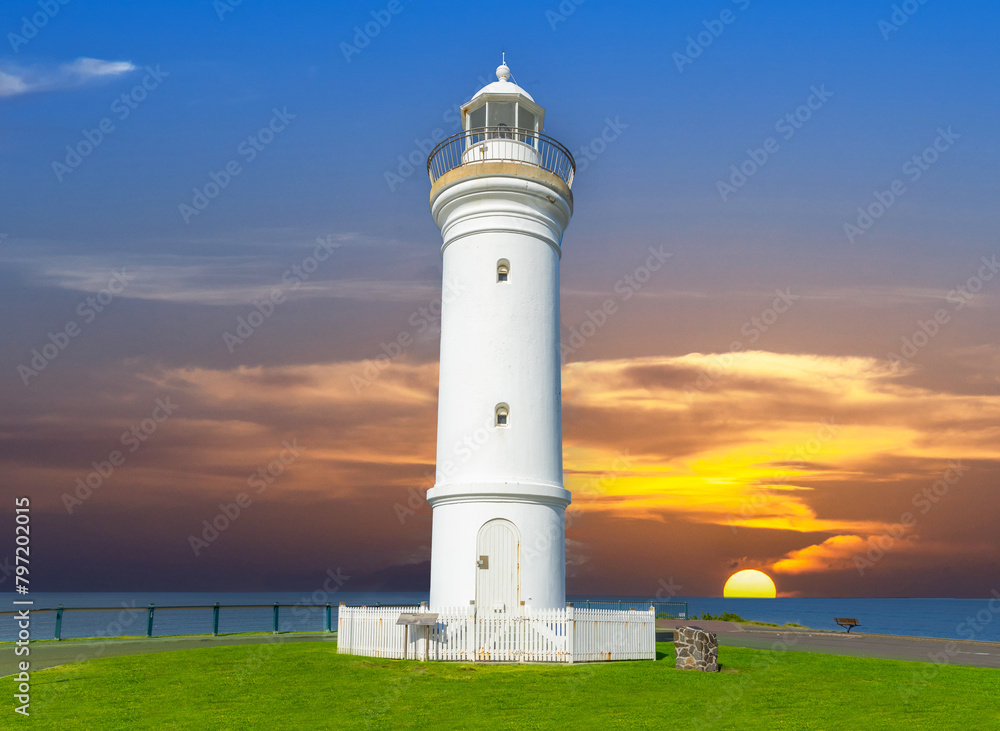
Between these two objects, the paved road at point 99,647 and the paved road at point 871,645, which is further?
the paved road at point 871,645

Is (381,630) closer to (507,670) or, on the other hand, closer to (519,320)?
(507,670)

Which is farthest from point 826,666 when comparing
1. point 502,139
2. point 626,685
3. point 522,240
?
point 502,139

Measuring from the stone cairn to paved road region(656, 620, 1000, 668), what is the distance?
7.28 metres

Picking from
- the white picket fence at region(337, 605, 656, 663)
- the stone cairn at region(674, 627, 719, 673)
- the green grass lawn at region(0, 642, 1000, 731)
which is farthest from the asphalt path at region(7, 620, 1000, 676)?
the stone cairn at region(674, 627, 719, 673)

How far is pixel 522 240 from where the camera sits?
22219mm

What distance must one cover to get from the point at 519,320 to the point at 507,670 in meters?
9.00

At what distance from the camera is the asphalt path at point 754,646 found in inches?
802

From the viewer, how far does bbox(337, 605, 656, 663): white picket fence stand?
60.7 feet

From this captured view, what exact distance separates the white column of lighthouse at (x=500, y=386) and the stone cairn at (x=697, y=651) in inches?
145

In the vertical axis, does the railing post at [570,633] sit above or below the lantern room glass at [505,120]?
below

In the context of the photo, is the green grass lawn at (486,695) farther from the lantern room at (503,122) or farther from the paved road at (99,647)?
the lantern room at (503,122)

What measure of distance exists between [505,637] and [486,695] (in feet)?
14.8

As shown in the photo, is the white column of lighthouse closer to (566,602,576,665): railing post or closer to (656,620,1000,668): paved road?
(566,602,576,665): railing post

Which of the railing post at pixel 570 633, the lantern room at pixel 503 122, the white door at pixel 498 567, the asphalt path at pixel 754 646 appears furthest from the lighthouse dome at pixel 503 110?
the asphalt path at pixel 754 646
